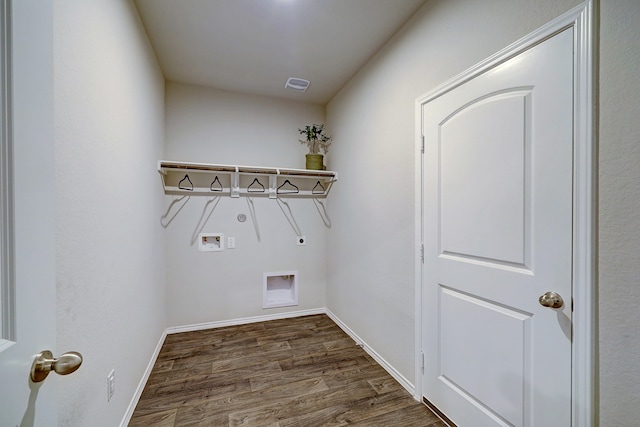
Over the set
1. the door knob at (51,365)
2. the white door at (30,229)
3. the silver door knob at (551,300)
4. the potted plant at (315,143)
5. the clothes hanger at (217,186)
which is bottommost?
the silver door knob at (551,300)

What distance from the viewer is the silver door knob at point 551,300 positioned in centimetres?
107

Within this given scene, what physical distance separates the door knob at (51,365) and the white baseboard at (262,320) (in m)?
1.41

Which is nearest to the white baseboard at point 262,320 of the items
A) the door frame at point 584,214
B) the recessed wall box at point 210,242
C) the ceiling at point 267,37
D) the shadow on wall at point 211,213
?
the recessed wall box at point 210,242

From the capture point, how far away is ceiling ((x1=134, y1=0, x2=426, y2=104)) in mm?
1789

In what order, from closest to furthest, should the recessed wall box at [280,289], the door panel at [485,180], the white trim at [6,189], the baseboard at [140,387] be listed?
the white trim at [6,189], the door panel at [485,180], the baseboard at [140,387], the recessed wall box at [280,289]

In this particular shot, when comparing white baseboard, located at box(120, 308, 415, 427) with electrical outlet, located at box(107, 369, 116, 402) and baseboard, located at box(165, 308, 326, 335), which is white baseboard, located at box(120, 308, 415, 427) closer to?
baseboard, located at box(165, 308, 326, 335)

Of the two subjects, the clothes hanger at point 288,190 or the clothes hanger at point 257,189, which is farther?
the clothes hanger at point 288,190

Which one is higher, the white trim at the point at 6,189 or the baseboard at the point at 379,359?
the white trim at the point at 6,189

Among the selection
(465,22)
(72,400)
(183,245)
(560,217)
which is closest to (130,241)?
(72,400)

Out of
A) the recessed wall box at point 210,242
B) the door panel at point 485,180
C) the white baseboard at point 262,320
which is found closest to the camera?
the door panel at point 485,180

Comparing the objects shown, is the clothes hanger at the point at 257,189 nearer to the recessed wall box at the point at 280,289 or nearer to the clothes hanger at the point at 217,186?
the clothes hanger at the point at 217,186

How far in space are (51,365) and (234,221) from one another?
2.48 metres

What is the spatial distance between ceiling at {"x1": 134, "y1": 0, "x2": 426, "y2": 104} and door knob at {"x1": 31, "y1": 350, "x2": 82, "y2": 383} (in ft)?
6.89

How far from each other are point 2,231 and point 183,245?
2.53 m
